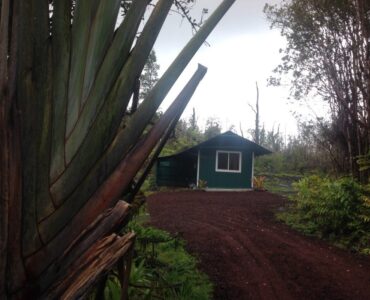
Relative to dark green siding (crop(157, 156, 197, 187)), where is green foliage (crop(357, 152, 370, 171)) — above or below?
above

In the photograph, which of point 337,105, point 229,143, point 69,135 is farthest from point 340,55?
point 69,135

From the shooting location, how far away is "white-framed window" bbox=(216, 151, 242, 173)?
26453 millimetres

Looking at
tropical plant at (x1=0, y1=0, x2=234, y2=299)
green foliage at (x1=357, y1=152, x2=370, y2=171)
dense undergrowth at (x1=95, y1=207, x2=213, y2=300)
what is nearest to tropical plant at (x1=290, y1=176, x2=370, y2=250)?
green foliage at (x1=357, y1=152, x2=370, y2=171)

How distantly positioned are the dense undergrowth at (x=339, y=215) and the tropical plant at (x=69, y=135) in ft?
34.0

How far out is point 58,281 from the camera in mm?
935

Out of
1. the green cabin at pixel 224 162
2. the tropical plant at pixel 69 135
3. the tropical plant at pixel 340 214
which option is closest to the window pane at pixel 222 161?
the green cabin at pixel 224 162

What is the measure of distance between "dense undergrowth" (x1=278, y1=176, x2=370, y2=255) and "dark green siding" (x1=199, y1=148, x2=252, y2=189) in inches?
472

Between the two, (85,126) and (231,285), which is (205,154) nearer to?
(231,285)

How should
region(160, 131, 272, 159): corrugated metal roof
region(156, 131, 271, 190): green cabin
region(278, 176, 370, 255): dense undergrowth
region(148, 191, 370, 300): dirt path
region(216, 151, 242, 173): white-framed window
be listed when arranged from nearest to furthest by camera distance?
region(148, 191, 370, 300): dirt path → region(278, 176, 370, 255): dense undergrowth → region(156, 131, 271, 190): green cabin → region(160, 131, 272, 159): corrugated metal roof → region(216, 151, 242, 173): white-framed window

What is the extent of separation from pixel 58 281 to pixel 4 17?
619 millimetres

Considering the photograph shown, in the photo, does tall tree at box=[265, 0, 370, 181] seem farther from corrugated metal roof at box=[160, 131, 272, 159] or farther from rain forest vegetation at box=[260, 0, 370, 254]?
corrugated metal roof at box=[160, 131, 272, 159]

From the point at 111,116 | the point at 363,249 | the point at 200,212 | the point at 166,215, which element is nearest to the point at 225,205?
the point at 200,212

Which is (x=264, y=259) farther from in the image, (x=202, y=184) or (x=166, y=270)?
(x=202, y=184)

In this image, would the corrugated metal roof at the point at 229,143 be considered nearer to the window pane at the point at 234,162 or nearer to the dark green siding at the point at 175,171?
the window pane at the point at 234,162
